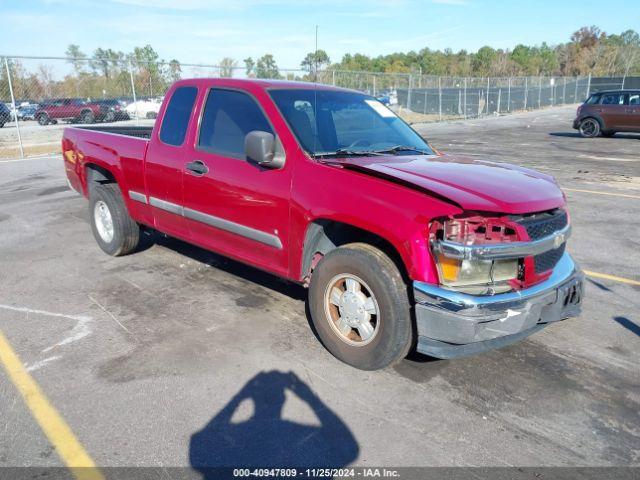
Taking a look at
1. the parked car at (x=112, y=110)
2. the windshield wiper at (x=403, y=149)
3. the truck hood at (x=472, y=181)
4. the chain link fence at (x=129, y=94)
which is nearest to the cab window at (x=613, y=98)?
the chain link fence at (x=129, y=94)

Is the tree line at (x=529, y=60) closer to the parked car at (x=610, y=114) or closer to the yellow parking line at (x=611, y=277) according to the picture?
the parked car at (x=610, y=114)

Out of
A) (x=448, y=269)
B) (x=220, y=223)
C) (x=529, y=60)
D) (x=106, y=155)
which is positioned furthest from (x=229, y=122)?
(x=529, y=60)

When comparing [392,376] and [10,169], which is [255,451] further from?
[10,169]

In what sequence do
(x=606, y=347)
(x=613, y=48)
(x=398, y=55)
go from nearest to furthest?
(x=606, y=347) < (x=613, y=48) < (x=398, y=55)

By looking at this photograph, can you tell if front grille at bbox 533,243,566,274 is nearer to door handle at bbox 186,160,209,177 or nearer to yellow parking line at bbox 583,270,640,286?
yellow parking line at bbox 583,270,640,286

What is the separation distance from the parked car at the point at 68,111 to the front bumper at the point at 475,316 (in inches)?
984

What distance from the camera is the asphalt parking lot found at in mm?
2699

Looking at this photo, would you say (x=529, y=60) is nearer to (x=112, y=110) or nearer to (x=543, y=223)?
(x=112, y=110)

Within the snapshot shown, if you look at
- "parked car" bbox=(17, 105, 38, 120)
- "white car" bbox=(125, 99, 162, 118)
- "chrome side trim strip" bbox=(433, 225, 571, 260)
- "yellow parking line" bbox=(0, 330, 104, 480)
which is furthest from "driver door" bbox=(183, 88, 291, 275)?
"parked car" bbox=(17, 105, 38, 120)

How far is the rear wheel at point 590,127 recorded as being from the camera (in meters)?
19.9

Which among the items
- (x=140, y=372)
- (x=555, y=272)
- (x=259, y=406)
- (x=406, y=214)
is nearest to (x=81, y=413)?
(x=140, y=372)

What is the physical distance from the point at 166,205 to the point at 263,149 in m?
1.65

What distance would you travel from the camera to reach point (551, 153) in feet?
50.8

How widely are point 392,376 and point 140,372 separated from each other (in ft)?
5.49
